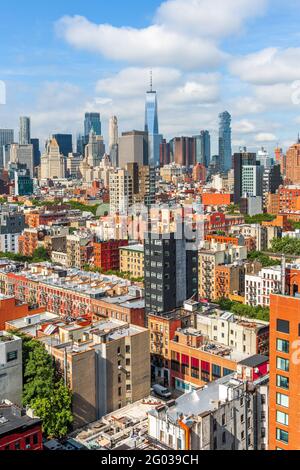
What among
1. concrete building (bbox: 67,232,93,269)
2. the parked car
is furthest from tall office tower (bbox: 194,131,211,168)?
the parked car

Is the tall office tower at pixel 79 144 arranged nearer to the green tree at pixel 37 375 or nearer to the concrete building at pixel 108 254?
the concrete building at pixel 108 254

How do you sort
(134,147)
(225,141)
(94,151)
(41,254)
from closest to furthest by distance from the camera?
(41,254) < (134,147) < (225,141) < (94,151)

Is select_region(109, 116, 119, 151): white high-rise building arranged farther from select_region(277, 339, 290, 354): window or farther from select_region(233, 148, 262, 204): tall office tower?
select_region(277, 339, 290, 354): window

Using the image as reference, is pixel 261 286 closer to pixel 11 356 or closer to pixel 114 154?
pixel 11 356

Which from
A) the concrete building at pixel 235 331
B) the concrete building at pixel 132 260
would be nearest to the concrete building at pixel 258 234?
the concrete building at pixel 132 260

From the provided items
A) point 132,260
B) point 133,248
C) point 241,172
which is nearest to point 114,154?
point 241,172

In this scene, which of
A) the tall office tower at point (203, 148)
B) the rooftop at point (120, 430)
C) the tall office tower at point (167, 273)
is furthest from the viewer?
the tall office tower at point (203, 148)
